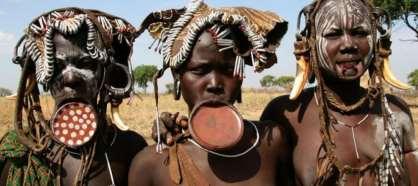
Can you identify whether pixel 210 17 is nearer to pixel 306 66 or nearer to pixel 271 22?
pixel 271 22

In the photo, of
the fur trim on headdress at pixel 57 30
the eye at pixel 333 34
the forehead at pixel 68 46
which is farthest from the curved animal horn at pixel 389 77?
the forehead at pixel 68 46

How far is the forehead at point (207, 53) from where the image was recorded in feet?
8.62

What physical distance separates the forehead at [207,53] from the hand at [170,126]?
28cm

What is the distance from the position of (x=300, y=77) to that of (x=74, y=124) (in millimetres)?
1217

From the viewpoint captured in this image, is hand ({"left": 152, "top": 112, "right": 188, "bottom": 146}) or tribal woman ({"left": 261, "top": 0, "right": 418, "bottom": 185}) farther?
tribal woman ({"left": 261, "top": 0, "right": 418, "bottom": 185})

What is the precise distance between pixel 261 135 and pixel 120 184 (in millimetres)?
776

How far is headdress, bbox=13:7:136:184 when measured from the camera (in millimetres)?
2789

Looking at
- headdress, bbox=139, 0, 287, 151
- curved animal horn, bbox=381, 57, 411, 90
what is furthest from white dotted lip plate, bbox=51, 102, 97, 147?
curved animal horn, bbox=381, 57, 411, 90

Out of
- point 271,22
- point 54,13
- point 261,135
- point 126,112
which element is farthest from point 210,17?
point 126,112

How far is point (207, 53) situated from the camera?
8.63ft

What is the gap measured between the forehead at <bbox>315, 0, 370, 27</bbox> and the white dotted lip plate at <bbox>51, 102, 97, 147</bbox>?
1291 mm

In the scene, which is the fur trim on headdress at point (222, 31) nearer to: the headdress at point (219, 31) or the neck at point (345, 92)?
the headdress at point (219, 31)

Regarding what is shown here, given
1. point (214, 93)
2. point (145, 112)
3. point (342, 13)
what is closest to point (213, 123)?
point (214, 93)

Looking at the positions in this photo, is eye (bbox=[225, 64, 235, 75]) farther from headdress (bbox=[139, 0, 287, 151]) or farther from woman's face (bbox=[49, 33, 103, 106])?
woman's face (bbox=[49, 33, 103, 106])
